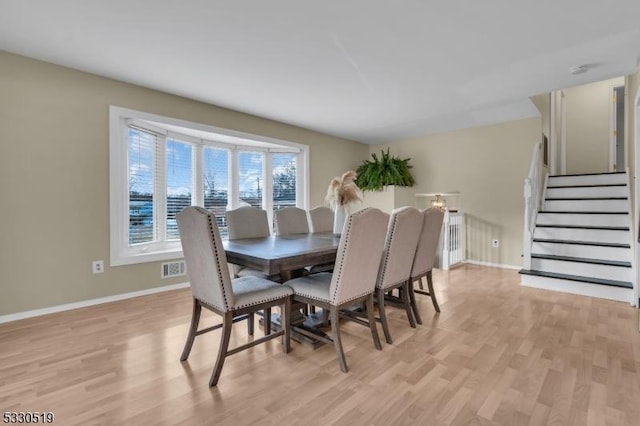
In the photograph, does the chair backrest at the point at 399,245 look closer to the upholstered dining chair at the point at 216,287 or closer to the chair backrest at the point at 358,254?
the chair backrest at the point at 358,254

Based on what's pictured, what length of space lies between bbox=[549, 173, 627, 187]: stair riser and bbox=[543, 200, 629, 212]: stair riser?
617 millimetres

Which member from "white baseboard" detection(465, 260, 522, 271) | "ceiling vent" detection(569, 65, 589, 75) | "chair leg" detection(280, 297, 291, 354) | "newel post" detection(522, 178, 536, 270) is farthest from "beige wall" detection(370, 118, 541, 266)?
"chair leg" detection(280, 297, 291, 354)

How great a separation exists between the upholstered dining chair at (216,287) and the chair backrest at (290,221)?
4.15ft

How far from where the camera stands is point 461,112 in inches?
170

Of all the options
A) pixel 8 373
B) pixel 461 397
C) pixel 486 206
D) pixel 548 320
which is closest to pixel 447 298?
pixel 548 320

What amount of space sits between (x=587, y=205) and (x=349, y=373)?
4432 millimetres

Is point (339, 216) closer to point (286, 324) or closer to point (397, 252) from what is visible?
point (397, 252)

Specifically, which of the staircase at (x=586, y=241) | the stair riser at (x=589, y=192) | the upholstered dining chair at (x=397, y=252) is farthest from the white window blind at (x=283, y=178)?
the stair riser at (x=589, y=192)

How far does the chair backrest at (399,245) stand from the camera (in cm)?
223

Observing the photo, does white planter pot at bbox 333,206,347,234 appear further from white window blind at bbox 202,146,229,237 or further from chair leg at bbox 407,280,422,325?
white window blind at bbox 202,146,229,237

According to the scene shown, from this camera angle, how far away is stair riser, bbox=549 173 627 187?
4438 mm

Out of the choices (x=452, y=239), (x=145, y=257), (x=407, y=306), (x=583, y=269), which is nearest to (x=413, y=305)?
(x=407, y=306)

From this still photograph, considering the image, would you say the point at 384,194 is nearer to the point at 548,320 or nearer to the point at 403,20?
the point at 548,320

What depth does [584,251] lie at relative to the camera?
12.2 feet
